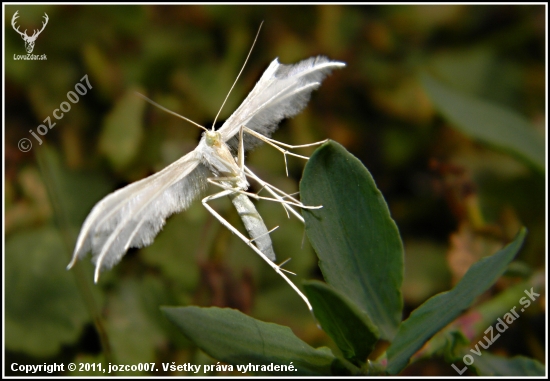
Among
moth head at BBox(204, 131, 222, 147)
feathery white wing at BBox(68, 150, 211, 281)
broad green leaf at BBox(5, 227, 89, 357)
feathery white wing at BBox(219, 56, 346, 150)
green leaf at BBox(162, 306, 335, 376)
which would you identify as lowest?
broad green leaf at BBox(5, 227, 89, 357)

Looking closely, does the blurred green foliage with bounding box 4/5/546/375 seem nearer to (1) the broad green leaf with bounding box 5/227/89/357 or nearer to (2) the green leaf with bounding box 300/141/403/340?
(1) the broad green leaf with bounding box 5/227/89/357

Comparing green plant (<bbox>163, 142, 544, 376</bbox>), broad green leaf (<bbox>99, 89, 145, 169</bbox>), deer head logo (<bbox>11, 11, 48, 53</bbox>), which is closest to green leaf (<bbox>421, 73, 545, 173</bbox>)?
green plant (<bbox>163, 142, 544, 376</bbox>)

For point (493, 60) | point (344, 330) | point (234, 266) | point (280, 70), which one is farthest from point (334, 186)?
point (493, 60)

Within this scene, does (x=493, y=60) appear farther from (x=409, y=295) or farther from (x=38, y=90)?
(x=38, y=90)

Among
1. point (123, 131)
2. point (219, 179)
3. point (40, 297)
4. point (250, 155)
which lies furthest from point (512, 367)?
point (123, 131)

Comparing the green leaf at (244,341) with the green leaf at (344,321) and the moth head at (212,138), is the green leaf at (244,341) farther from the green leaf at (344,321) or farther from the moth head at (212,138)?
the moth head at (212,138)
